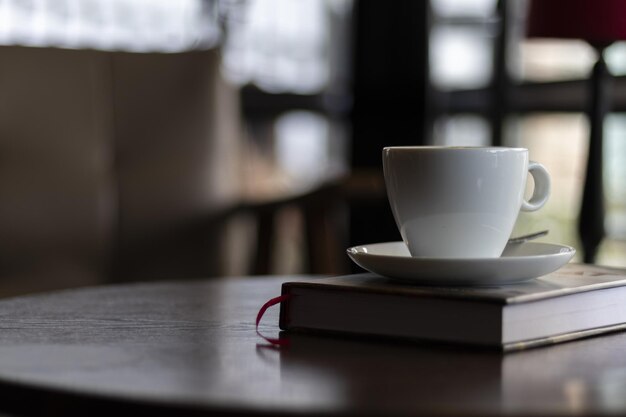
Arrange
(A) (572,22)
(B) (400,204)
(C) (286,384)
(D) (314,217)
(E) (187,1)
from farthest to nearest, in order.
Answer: (E) (187,1) < (D) (314,217) < (A) (572,22) < (B) (400,204) < (C) (286,384)

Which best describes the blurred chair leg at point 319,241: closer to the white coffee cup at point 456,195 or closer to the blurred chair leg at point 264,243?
the blurred chair leg at point 264,243

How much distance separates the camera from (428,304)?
776 mm

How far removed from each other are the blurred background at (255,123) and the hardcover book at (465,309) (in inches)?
39.6

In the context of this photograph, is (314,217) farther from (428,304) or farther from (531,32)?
(428,304)

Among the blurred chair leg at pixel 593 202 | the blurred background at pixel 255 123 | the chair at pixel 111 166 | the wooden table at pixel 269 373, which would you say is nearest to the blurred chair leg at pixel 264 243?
the blurred background at pixel 255 123

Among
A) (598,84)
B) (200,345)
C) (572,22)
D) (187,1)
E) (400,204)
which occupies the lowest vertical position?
(200,345)

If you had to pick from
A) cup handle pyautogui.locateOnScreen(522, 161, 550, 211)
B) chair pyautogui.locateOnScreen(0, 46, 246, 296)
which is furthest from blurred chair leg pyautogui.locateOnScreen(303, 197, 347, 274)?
cup handle pyautogui.locateOnScreen(522, 161, 550, 211)

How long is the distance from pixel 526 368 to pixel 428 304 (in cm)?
10

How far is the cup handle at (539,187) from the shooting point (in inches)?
36.9

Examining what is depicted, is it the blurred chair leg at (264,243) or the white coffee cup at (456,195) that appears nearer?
the white coffee cup at (456,195)

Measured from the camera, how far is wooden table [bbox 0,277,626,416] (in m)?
0.59

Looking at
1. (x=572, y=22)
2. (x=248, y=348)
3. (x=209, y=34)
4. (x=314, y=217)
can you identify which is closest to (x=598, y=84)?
(x=572, y=22)

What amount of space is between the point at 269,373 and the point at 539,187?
1.25ft

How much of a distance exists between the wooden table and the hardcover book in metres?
0.01
